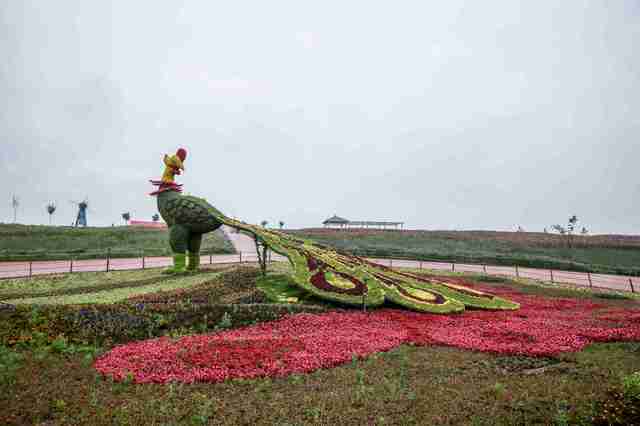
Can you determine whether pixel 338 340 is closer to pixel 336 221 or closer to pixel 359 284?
pixel 359 284

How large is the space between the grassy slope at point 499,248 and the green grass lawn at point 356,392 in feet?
89.7

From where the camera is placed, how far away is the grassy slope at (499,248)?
1334 inches

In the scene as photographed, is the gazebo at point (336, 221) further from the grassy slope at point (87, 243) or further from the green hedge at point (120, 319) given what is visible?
the green hedge at point (120, 319)

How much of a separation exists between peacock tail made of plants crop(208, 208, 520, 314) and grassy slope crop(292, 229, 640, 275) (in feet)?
72.0

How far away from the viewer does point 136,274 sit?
21.5 metres

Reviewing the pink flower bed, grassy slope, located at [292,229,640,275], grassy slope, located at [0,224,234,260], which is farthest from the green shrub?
grassy slope, located at [292,229,640,275]

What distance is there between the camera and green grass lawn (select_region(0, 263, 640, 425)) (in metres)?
5.47

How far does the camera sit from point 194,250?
19984 millimetres

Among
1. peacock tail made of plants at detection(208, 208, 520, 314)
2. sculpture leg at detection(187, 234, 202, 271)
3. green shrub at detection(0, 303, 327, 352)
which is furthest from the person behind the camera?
sculpture leg at detection(187, 234, 202, 271)

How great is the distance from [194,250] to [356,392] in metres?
15.5

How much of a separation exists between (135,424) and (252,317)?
5.94 m

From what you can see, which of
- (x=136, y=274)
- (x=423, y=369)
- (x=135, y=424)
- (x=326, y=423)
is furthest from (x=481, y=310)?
(x=136, y=274)

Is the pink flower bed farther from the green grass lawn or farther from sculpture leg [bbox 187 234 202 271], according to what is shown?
sculpture leg [bbox 187 234 202 271]

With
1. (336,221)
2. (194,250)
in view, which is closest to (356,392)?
(194,250)
